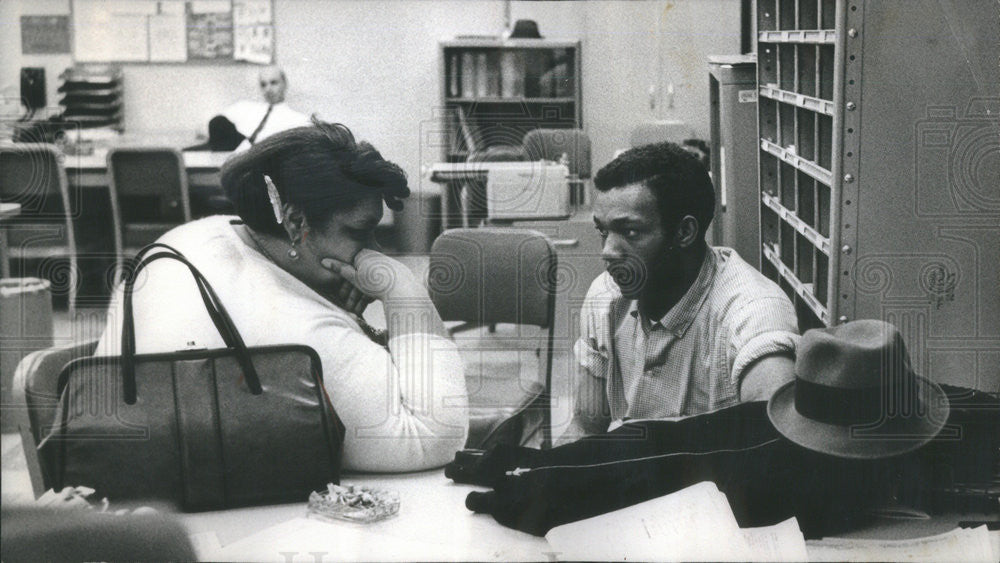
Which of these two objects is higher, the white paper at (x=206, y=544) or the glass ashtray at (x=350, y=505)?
the glass ashtray at (x=350, y=505)

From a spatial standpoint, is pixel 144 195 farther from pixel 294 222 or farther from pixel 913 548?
pixel 913 548

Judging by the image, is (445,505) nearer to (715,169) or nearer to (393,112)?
(393,112)

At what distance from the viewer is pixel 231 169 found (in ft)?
6.48

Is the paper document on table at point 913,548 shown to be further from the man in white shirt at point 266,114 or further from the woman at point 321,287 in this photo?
the man in white shirt at point 266,114

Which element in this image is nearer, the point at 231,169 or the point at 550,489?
the point at 550,489

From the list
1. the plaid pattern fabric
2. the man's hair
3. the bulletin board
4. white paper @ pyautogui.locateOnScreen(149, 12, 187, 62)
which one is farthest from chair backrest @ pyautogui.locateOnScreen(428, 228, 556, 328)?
white paper @ pyautogui.locateOnScreen(149, 12, 187, 62)

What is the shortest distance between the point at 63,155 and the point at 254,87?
1.42 ft


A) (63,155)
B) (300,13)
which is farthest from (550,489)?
(63,155)

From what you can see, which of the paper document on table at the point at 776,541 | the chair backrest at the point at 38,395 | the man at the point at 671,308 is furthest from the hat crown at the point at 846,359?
the chair backrest at the point at 38,395

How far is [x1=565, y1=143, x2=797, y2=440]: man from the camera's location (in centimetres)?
194

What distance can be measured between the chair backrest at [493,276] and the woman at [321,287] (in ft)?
0.31

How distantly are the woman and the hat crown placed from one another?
75 cm

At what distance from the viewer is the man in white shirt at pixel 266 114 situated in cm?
197

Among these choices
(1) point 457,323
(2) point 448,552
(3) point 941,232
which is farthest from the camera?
(1) point 457,323
